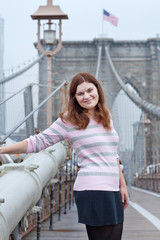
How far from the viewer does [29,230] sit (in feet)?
14.1

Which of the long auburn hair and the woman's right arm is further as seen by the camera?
the long auburn hair

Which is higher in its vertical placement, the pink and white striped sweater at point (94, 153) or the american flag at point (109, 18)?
the american flag at point (109, 18)

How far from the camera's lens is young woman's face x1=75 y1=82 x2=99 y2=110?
73.7 inches

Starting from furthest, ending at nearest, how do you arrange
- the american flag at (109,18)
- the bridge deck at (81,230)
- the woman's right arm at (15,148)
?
the american flag at (109,18), the bridge deck at (81,230), the woman's right arm at (15,148)

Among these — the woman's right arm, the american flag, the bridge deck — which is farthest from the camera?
the american flag

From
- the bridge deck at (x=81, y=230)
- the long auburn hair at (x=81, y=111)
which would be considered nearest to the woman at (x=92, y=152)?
the long auburn hair at (x=81, y=111)

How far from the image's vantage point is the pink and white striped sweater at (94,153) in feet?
5.89

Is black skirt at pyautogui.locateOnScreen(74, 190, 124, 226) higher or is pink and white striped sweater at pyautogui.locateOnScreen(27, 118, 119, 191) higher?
pink and white striped sweater at pyautogui.locateOnScreen(27, 118, 119, 191)

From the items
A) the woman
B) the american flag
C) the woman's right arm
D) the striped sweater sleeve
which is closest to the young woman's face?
the woman

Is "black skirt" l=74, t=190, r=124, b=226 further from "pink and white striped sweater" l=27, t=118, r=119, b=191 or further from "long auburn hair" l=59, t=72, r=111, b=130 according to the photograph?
"long auburn hair" l=59, t=72, r=111, b=130

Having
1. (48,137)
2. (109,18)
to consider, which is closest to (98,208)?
(48,137)

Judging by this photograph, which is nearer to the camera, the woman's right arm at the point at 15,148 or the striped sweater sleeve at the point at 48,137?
the woman's right arm at the point at 15,148

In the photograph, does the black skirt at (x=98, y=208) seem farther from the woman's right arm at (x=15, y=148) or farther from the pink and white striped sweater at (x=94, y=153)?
the woman's right arm at (x=15, y=148)

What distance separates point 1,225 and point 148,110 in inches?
421
